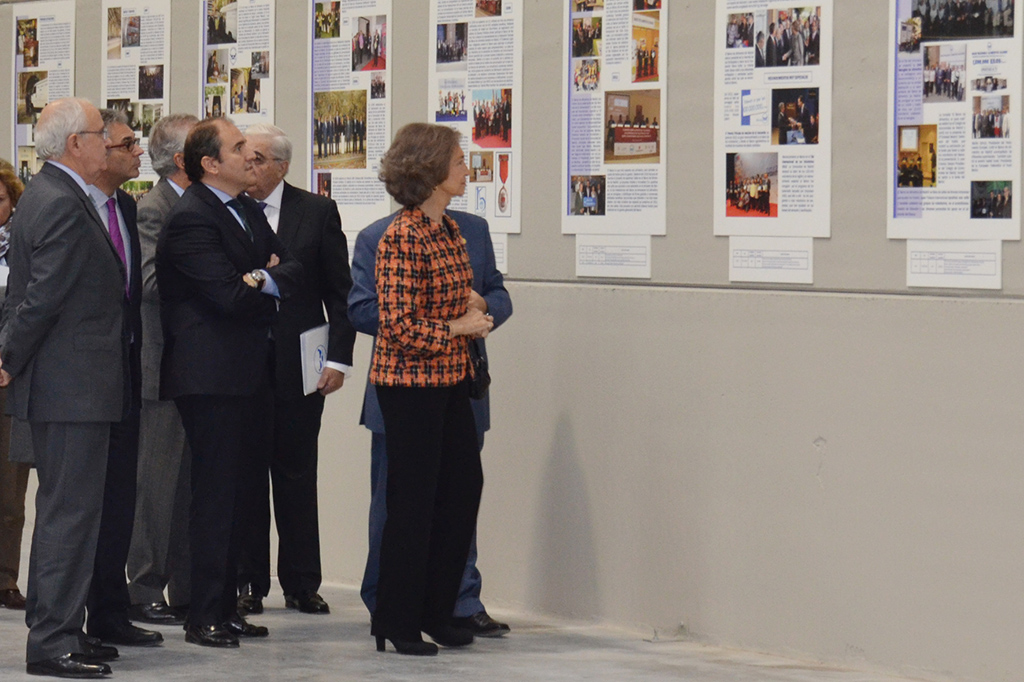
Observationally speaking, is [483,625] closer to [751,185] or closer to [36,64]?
[751,185]

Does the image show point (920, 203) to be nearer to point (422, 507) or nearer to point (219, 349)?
point (422, 507)

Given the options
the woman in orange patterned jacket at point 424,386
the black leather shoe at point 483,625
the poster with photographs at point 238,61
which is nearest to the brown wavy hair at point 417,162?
the woman in orange patterned jacket at point 424,386

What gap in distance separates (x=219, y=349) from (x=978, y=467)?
8.21 ft

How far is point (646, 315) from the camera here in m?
5.95

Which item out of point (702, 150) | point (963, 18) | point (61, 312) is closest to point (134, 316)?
point (61, 312)

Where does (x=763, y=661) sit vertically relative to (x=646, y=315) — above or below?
below

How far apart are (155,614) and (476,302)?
181 cm

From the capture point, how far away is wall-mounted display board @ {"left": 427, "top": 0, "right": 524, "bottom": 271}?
635 cm

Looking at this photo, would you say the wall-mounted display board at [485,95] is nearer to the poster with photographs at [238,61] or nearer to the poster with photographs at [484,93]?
the poster with photographs at [484,93]

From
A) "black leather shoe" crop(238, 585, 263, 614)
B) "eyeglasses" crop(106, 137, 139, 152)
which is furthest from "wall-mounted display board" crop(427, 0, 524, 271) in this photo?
"black leather shoe" crop(238, 585, 263, 614)

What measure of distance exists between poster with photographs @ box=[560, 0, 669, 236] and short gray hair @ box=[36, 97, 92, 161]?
189 centimetres

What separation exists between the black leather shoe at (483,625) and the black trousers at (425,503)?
0.25m

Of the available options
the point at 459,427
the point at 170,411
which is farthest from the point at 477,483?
the point at 170,411

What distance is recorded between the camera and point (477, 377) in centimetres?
540
